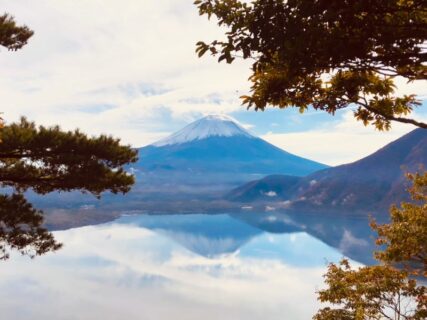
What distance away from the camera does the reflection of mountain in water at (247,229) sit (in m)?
105

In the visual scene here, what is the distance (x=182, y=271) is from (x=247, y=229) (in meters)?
61.1

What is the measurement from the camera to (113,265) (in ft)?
263

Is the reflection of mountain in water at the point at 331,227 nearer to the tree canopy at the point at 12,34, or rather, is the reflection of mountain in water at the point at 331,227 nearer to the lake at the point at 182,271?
the lake at the point at 182,271

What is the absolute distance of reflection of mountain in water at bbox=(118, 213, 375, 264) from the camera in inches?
4146

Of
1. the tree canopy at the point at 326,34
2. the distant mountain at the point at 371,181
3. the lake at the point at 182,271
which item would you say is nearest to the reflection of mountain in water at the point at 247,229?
the lake at the point at 182,271

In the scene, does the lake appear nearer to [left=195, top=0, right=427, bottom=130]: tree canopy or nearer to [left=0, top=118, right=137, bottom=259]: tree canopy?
[left=0, top=118, right=137, bottom=259]: tree canopy

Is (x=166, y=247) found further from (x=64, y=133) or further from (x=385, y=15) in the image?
(x=385, y=15)

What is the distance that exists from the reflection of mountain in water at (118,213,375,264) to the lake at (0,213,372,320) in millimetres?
341

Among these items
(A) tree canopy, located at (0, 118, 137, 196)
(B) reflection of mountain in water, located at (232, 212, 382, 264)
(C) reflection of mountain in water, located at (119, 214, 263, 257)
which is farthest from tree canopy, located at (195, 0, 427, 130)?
(C) reflection of mountain in water, located at (119, 214, 263, 257)

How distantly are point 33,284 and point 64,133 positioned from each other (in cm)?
6010

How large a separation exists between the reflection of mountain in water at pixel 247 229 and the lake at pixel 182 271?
341mm

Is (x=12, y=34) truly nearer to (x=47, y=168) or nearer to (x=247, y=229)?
(x=47, y=168)

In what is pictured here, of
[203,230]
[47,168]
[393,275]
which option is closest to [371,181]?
→ [203,230]

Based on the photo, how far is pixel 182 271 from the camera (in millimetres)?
79188
